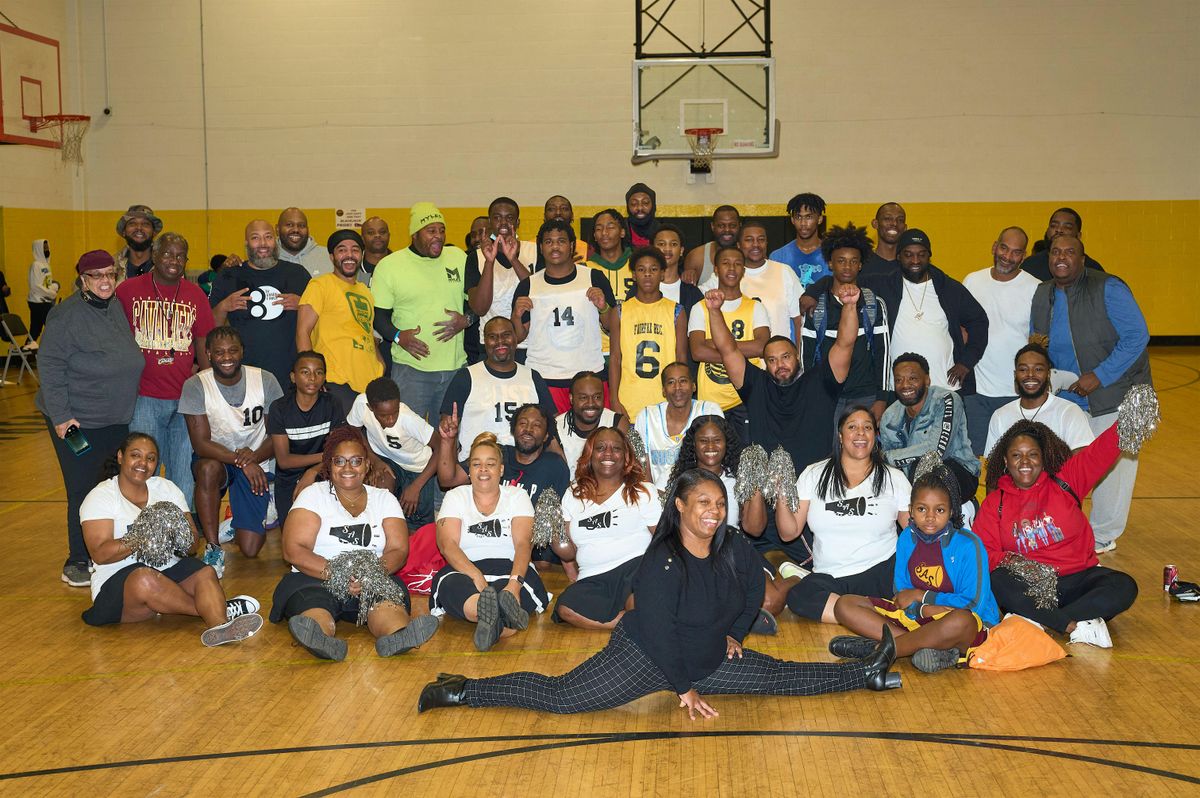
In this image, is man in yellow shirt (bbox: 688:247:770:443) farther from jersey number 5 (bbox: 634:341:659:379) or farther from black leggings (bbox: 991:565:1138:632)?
black leggings (bbox: 991:565:1138:632)

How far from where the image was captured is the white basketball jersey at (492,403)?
21.5ft

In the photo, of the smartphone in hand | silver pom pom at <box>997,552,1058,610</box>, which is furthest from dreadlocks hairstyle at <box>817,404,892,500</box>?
the smartphone in hand

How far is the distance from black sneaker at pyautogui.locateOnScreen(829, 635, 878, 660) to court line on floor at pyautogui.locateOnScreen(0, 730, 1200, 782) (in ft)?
2.71

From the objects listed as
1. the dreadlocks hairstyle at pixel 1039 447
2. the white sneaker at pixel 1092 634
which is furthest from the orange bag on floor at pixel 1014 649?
the dreadlocks hairstyle at pixel 1039 447

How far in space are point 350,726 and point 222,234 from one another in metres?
13.8

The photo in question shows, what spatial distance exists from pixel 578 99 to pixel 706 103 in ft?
8.66

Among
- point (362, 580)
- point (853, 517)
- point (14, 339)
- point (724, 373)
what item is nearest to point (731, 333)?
point (724, 373)

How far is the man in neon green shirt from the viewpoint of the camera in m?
7.20

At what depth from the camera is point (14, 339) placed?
1552cm

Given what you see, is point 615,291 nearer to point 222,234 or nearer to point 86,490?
point 86,490

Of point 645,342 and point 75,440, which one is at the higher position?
point 645,342

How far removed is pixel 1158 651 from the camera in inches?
200

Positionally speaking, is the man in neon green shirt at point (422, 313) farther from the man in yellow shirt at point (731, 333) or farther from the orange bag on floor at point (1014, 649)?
the orange bag on floor at point (1014, 649)

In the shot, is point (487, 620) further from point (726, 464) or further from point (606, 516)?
point (726, 464)
